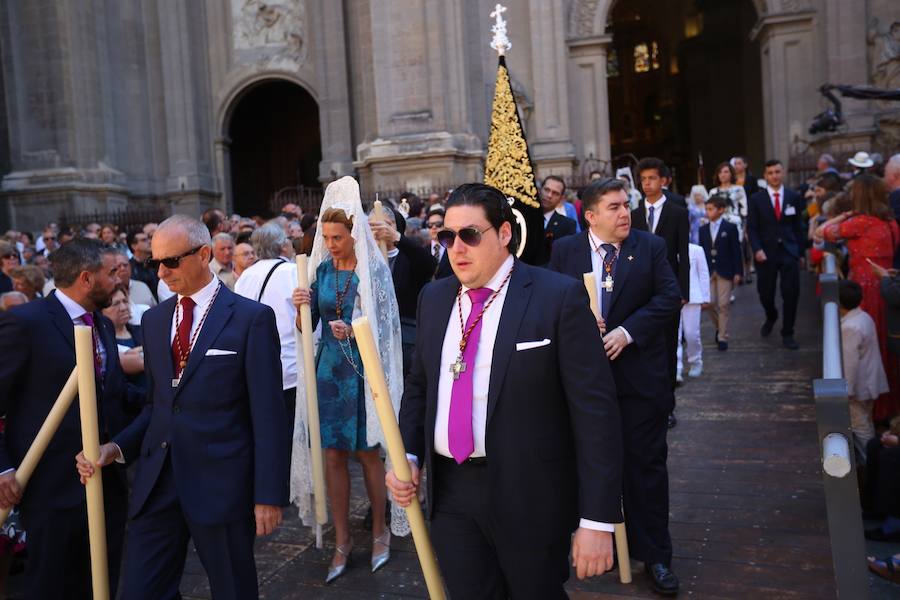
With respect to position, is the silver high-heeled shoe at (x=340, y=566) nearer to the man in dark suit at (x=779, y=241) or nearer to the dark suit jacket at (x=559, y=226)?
the dark suit jacket at (x=559, y=226)

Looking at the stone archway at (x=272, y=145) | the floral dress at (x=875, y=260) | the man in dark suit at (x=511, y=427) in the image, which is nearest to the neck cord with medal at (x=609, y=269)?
the man in dark suit at (x=511, y=427)

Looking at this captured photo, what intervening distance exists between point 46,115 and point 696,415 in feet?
60.8

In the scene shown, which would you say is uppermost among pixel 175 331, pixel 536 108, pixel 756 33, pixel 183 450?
pixel 756 33

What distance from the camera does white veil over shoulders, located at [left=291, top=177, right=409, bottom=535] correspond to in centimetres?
528

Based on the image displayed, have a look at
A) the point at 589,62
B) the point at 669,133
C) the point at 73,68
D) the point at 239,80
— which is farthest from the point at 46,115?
the point at 669,133

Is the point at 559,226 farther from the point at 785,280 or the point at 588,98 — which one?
the point at 588,98

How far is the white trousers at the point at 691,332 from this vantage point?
374 inches

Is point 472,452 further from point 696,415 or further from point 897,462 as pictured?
point 696,415

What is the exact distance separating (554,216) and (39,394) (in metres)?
5.06

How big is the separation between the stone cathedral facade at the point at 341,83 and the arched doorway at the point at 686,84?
5963 millimetres

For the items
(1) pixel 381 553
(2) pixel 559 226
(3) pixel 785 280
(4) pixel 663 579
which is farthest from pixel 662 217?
(3) pixel 785 280

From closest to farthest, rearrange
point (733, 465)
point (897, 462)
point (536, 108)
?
point (897, 462), point (733, 465), point (536, 108)

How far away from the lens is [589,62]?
2408 centimetres

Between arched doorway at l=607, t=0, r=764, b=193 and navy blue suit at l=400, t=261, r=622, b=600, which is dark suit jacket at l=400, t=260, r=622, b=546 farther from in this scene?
arched doorway at l=607, t=0, r=764, b=193
